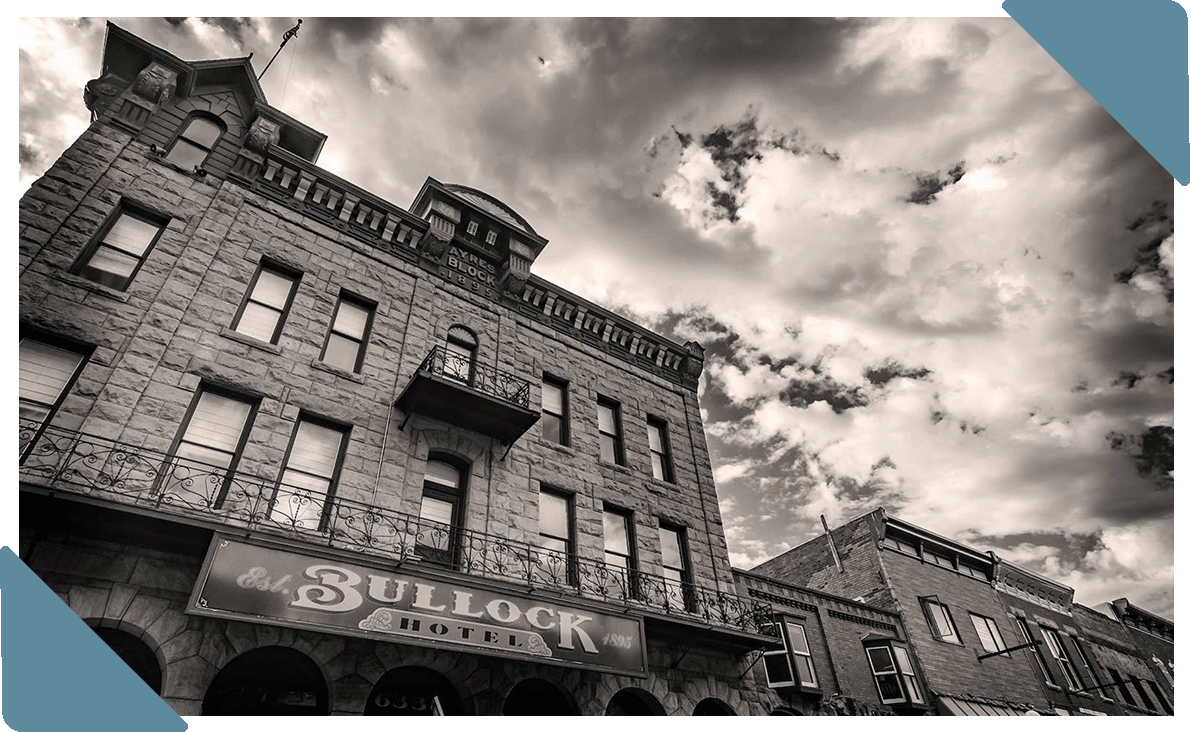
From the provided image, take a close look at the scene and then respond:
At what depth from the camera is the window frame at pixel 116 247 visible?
403 inches

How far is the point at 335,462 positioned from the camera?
10.8m

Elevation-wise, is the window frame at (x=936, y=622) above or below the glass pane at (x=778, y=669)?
above

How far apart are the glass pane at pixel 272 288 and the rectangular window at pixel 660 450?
9039 mm

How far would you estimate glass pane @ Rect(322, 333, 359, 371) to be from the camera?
12.2 m

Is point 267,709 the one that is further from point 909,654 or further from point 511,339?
point 909,654

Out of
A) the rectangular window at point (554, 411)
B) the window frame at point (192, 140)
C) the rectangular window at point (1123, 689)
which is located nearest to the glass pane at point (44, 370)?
the window frame at point (192, 140)

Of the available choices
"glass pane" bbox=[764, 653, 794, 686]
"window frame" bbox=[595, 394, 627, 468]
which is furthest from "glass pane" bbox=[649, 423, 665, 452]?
"glass pane" bbox=[764, 653, 794, 686]

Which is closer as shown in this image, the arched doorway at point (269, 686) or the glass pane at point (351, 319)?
the arched doorway at point (269, 686)

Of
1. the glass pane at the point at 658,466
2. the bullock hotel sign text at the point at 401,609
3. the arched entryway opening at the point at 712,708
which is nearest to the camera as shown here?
the bullock hotel sign text at the point at 401,609

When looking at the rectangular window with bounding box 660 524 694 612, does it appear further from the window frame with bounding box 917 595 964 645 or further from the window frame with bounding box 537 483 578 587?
the window frame with bounding box 917 595 964 645

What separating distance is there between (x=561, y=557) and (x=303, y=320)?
672 centimetres

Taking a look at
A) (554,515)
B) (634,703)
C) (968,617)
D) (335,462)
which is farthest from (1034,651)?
(335,462)

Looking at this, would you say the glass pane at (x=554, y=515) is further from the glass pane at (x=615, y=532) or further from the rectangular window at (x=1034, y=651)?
the rectangular window at (x=1034, y=651)

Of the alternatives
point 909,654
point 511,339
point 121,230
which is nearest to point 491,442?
point 511,339
